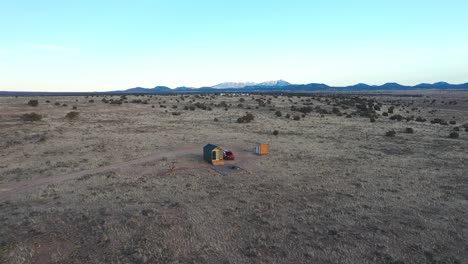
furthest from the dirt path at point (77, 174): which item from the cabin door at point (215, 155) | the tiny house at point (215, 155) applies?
the cabin door at point (215, 155)

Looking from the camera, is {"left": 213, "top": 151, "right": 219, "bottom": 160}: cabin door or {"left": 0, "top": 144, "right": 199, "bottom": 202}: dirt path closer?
{"left": 0, "top": 144, "right": 199, "bottom": 202}: dirt path

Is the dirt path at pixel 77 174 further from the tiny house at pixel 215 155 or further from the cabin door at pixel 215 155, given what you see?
the cabin door at pixel 215 155

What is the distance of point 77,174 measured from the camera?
18.9 metres

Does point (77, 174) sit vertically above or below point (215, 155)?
below

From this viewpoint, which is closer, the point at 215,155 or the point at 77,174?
the point at 77,174

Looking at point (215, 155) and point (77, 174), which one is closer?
point (77, 174)

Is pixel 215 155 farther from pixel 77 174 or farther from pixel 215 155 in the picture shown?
pixel 77 174

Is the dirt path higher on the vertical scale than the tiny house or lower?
lower

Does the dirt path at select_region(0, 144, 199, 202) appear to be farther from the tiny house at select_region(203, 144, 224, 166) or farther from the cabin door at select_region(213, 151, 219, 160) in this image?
the cabin door at select_region(213, 151, 219, 160)

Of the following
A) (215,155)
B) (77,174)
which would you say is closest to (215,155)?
(215,155)

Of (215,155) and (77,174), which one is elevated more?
(215,155)

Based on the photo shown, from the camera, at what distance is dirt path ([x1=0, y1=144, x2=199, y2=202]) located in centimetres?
1622

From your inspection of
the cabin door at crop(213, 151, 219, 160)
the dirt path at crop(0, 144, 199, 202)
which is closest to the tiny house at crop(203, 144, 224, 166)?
the cabin door at crop(213, 151, 219, 160)

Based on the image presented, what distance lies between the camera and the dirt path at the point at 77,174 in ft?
53.2
